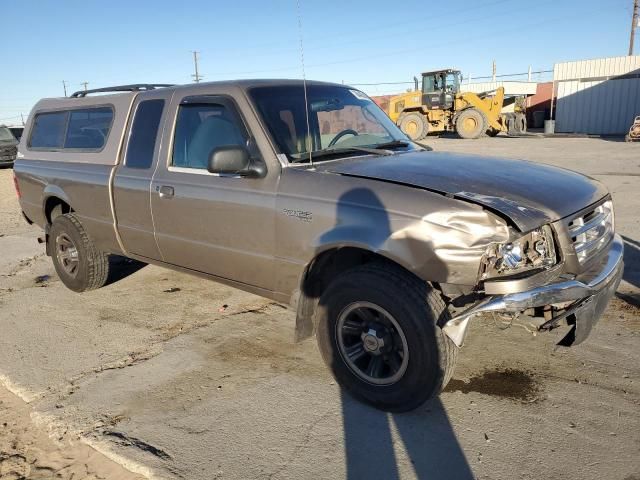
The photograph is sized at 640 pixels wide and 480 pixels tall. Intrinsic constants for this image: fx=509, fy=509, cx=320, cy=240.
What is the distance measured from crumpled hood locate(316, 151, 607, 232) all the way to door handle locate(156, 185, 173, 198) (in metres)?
1.32

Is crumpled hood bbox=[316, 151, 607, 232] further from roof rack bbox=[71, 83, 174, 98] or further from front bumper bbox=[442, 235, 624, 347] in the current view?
roof rack bbox=[71, 83, 174, 98]

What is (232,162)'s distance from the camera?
10.9ft

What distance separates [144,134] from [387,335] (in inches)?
108

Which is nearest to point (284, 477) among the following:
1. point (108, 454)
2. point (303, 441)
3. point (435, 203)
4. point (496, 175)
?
point (303, 441)

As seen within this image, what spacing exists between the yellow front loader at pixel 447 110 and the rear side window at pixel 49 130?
2151 centimetres

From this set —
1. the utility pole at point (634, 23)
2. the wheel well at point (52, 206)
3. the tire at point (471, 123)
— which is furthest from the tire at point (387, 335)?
the utility pole at point (634, 23)

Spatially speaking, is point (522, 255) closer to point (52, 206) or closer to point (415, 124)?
point (52, 206)

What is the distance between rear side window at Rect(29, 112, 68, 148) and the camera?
5344 mm

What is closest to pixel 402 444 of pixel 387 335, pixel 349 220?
pixel 387 335

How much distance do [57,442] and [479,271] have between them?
100 inches

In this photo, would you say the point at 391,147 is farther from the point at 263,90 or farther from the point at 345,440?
the point at 345,440

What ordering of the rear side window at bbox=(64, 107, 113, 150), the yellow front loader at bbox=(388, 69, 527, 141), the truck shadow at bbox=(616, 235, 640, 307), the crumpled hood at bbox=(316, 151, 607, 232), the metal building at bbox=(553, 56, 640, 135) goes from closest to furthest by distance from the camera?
the crumpled hood at bbox=(316, 151, 607, 232) → the truck shadow at bbox=(616, 235, 640, 307) → the rear side window at bbox=(64, 107, 113, 150) → the yellow front loader at bbox=(388, 69, 527, 141) → the metal building at bbox=(553, 56, 640, 135)

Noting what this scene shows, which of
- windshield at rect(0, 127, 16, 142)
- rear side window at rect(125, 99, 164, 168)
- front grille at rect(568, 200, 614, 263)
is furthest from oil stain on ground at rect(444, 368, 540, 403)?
windshield at rect(0, 127, 16, 142)

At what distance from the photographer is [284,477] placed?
2559 millimetres
